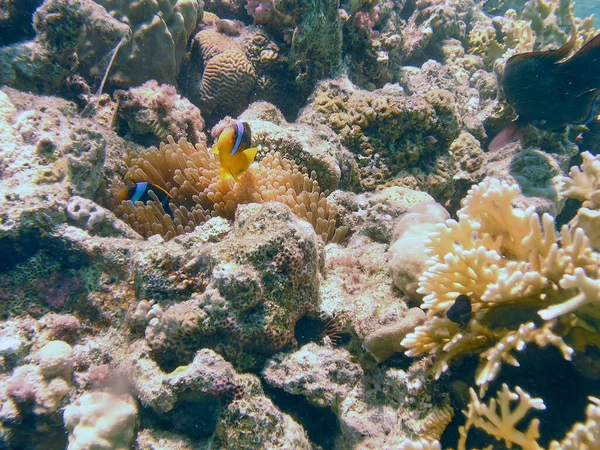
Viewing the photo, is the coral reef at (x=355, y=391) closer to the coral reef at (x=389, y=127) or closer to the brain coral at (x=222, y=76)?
the coral reef at (x=389, y=127)

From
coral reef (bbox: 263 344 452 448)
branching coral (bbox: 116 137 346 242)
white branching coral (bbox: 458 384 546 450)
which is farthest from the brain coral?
white branching coral (bbox: 458 384 546 450)

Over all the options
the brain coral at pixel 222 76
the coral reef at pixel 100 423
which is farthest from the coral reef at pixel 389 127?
the coral reef at pixel 100 423

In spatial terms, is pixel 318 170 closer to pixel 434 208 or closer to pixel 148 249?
pixel 434 208

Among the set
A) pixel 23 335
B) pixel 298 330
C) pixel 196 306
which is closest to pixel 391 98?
pixel 298 330

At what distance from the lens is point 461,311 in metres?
2.03

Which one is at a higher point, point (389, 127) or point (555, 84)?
point (555, 84)

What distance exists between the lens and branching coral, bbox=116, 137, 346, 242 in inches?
139

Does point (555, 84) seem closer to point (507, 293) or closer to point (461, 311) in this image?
point (507, 293)

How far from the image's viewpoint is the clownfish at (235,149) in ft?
10.3

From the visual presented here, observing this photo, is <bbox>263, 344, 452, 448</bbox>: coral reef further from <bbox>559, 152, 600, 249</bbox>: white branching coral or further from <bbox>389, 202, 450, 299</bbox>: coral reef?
<bbox>559, 152, 600, 249</bbox>: white branching coral

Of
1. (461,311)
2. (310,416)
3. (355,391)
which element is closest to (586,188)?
(461,311)

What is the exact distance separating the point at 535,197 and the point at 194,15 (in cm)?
564

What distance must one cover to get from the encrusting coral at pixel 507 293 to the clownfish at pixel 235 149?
1.80 metres

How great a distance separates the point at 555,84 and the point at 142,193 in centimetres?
458
